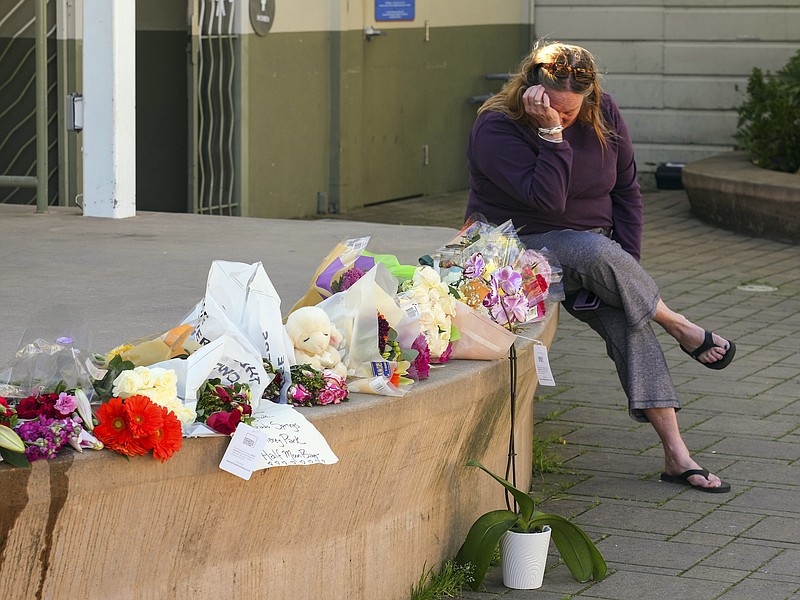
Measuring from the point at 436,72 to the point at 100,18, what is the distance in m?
6.13

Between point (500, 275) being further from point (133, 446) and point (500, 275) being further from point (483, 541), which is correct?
point (133, 446)

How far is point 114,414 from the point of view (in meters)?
2.85

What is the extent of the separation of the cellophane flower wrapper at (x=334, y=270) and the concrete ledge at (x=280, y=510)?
38cm

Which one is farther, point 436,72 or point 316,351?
point 436,72

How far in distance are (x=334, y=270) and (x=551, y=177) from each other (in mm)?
978

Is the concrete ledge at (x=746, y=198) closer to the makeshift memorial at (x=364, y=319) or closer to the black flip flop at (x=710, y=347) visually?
the black flip flop at (x=710, y=347)

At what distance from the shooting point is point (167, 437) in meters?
2.86

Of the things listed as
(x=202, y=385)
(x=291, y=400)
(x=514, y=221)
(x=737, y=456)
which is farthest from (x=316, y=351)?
(x=737, y=456)

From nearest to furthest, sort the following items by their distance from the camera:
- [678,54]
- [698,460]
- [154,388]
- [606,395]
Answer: [154,388] < [698,460] < [606,395] < [678,54]

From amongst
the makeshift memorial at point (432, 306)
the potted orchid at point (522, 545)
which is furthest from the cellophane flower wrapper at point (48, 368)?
the potted orchid at point (522, 545)

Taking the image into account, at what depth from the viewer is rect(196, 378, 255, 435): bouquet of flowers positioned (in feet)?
9.79

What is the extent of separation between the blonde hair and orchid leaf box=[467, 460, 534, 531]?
4.38ft

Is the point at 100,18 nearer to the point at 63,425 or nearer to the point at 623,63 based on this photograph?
the point at 63,425

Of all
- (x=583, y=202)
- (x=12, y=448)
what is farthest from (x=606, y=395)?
(x=12, y=448)
